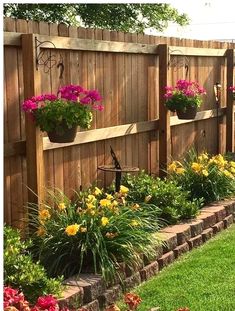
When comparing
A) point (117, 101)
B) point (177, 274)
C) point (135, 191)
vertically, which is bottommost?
point (177, 274)

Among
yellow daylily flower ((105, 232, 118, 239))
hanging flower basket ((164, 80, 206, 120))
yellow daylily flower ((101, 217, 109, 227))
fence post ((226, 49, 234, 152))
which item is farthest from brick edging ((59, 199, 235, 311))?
fence post ((226, 49, 234, 152))

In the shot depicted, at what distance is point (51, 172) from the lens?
5402 millimetres

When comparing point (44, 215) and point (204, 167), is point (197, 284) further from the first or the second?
point (204, 167)

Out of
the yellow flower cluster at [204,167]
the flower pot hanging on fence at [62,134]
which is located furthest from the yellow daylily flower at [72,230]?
the yellow flower cluster at [204,167]

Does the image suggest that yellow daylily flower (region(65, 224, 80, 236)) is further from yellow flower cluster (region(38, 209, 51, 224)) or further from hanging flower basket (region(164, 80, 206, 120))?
hanging flower basket (region(164, 80, 206, 120))

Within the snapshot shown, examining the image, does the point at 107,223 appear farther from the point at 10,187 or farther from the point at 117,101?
the point at 117,101

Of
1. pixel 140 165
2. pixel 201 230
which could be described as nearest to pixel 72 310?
pixel 201 230

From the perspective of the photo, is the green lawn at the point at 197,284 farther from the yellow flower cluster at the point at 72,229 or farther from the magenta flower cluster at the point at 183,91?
the magenta flower cluster at the point at 183,91

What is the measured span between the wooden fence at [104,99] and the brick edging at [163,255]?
105cm

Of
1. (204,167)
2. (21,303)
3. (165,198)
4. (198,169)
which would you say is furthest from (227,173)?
(21,303)

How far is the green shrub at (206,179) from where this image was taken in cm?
685

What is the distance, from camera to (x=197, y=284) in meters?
4.54

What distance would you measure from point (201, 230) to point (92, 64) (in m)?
2.04

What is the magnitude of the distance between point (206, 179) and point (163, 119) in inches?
36.0
